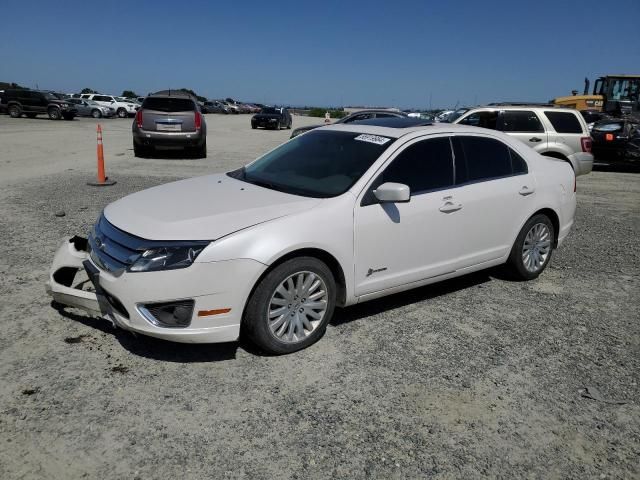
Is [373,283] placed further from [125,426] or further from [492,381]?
[125,426]

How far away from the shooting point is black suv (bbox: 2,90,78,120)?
32969mm

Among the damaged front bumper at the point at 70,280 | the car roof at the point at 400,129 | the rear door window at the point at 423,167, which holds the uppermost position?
the car roof at the point at 400,129

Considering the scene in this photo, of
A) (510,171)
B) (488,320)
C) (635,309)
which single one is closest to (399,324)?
(488,320)

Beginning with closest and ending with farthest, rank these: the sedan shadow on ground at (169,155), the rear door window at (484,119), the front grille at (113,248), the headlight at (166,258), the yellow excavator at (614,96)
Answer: the headlight at (166,258) → the front grille at (113,248) → the rear door window at (484,119) → the sedan shadow on ground at (169,155) → the yellow excavator at (614,96)

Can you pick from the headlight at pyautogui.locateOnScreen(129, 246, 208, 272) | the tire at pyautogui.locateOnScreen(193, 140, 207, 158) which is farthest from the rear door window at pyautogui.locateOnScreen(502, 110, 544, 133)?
the headlight at pyautogui.locateOnScreen(129, 246, 208, 272)

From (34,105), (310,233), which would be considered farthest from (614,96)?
(34,105)

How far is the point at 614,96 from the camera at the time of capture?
22.6m

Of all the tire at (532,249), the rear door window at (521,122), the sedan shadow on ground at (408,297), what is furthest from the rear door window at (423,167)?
the rear door window at (521,122)

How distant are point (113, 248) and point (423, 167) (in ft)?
8.15

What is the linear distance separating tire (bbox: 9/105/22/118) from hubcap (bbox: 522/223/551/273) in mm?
35031

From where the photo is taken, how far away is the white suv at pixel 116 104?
137 ft

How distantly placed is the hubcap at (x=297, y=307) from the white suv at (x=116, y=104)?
41871mm

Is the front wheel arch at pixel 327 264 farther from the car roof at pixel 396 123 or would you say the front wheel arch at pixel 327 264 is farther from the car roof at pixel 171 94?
the car roof at pixel 171 94

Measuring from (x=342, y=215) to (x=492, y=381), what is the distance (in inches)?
59.1
